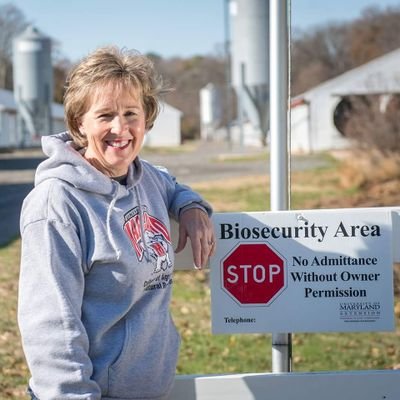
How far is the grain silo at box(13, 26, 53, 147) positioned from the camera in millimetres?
35406

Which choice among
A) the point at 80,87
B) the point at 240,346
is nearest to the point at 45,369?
the point at 80,87

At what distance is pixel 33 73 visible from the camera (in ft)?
118

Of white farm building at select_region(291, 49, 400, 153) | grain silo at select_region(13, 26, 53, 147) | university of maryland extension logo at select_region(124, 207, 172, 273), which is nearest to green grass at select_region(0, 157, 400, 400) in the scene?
university of maryland extension logo at select_region(124, 207, 172, 273)

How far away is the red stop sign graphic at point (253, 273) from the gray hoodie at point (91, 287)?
76 cm

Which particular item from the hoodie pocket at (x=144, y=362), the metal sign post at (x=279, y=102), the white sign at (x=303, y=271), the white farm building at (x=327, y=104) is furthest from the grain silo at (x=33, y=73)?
the hoodie pocket at (x=144, y=362)

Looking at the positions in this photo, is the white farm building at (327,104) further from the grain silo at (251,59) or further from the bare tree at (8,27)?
the bare tree at (8,27)

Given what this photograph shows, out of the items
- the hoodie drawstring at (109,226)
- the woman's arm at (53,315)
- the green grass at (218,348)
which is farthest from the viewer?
the green grass at (218,348)

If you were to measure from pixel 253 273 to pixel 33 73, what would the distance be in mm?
33278

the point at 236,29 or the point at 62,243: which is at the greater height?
the point at 236,29

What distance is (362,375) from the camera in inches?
143

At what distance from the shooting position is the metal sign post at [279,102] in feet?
13.1

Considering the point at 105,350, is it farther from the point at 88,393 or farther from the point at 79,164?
the point at 79,164

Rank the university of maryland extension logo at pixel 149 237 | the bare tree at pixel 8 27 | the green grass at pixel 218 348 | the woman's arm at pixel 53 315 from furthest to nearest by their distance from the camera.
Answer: the bare tree at pixel 8 27
the green grass at pixel 218 348
the university of maryland extension logo at pixel 149 237
the woman's arm at pixel 53 315

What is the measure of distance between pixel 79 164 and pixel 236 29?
32.9m
